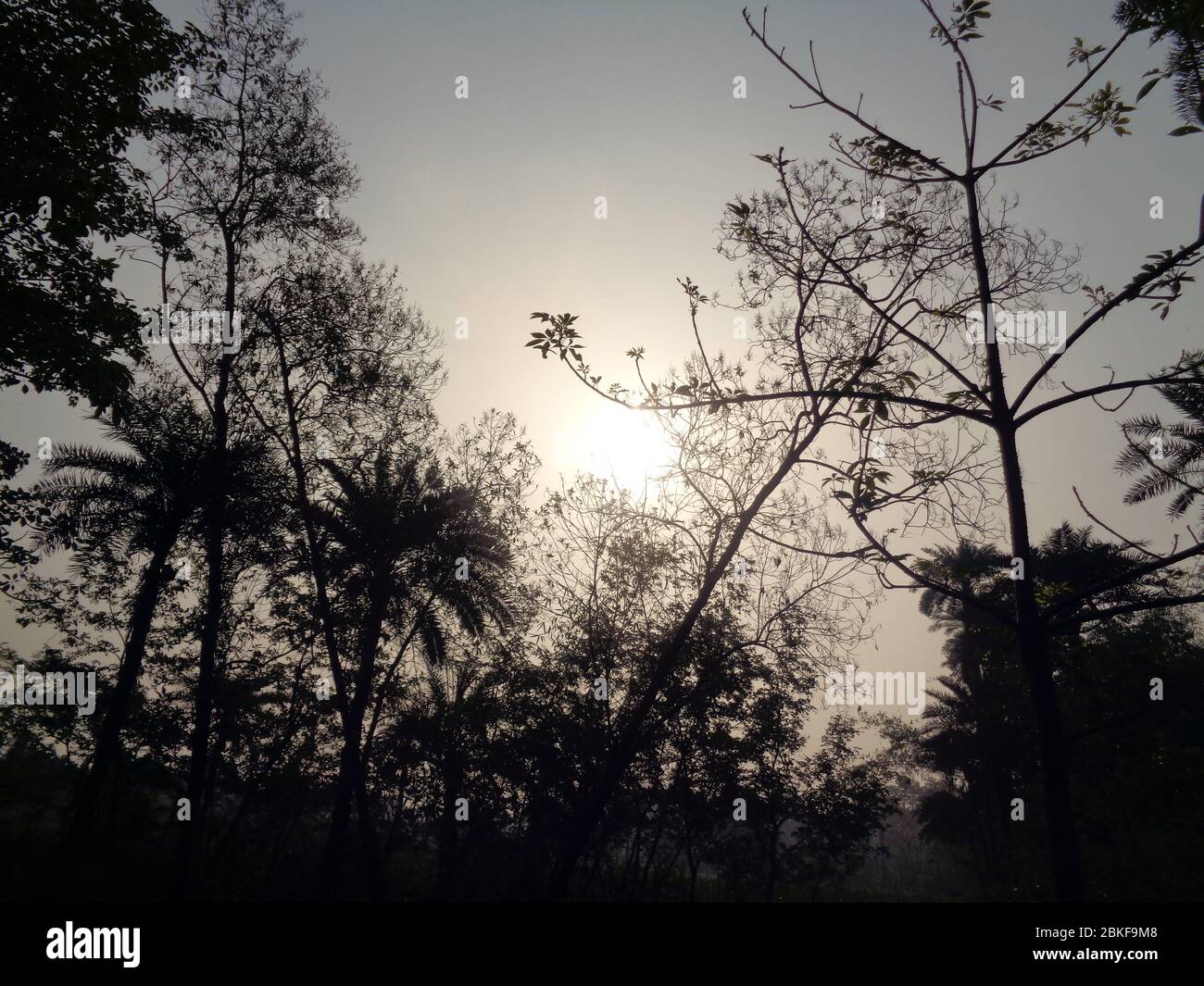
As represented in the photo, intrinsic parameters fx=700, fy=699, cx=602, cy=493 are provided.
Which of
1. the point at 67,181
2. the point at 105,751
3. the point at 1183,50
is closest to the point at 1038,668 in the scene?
the point at 1183,50

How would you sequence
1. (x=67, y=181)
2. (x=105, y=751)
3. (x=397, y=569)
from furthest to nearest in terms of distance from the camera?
1. (x=397, y=569)
2. (x=105, y=751)
3. (x=67, y=181)

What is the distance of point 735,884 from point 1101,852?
12160mm

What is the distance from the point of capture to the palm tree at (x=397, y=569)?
1956cm

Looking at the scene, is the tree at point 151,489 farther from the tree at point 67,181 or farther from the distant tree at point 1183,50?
the distant tree at point 1183,50

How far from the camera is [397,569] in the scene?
21359mm

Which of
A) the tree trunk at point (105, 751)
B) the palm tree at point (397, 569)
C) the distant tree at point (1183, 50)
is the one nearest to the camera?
the distant tree at point (1183, 50)

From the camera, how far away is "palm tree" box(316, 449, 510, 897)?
64.2ft

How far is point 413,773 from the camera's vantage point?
936 inches

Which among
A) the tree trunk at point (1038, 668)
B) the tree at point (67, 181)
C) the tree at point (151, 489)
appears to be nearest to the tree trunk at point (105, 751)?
the tree at point (151, 489)

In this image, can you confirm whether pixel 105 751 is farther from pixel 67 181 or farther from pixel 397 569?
pixel 67 181

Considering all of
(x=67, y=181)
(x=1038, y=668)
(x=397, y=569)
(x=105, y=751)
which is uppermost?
(x=67, y=181)

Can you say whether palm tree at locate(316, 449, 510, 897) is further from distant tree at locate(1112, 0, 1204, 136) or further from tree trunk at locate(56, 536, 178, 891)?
distant tree at locate(1112, 0, 1204, 136)
